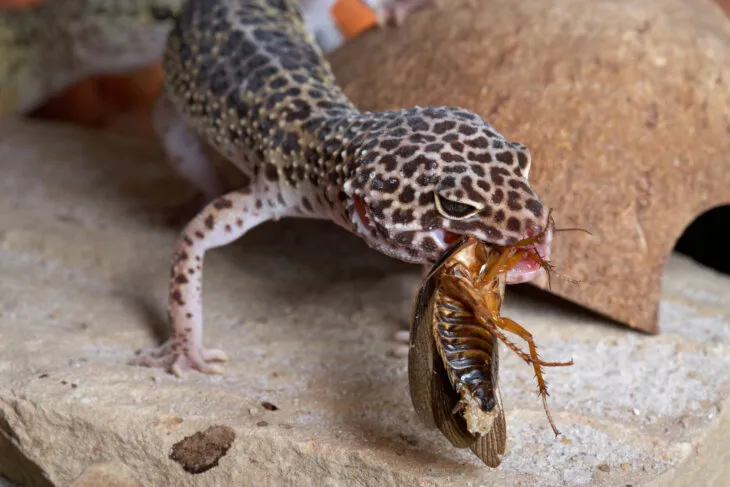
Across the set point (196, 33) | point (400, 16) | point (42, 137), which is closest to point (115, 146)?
point (42, 137)

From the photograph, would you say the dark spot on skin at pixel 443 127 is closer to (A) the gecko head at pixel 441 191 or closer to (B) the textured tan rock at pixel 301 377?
(A) the gecko head at pixel 441 191

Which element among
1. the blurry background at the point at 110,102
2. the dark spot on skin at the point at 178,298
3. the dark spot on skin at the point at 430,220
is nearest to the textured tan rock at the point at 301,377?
the dark spot on skin at the point at 178,298

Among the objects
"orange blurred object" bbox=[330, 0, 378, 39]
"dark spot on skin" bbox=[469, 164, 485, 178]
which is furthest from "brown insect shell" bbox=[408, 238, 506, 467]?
"orange blurred object" bbox=[330, 0, 378, 39]

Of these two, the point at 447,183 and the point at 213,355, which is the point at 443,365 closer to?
the point at 447,183

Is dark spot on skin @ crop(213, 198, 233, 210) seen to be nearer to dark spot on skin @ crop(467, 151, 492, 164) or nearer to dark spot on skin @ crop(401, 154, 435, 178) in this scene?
dark spot on skin @ crop(401, 154, 435, 178)

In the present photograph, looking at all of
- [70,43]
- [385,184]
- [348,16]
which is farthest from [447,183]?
[70,43]
